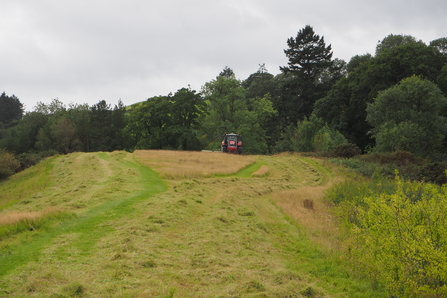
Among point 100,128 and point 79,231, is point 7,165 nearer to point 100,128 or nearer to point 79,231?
point 79,231

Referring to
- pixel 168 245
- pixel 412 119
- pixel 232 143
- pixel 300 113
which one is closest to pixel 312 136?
pixel 232 143

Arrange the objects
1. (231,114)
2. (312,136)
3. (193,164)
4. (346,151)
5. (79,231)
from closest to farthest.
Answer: (79,231)
(193,164)
(346,151)
(312,136)
(231,114)

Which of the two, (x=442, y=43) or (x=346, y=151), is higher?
(x=442, y=43)

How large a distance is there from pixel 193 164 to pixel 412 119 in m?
25.9

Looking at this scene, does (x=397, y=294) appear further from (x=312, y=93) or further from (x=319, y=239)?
(x=312, y=93)

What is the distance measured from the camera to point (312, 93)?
230 feet

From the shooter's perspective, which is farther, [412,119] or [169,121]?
[169,121]

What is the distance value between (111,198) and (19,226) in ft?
19.5

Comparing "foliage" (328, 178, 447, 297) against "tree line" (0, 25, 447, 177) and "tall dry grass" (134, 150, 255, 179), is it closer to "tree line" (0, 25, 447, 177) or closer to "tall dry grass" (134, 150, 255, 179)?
"tall dry grass" (134, 150, 255, 179)

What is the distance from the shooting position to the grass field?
768cm

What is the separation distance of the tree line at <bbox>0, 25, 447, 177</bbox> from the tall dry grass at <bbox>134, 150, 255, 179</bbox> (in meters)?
15.2

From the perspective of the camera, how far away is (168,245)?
10.8m

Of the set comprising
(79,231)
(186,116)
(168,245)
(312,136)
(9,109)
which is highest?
(9,109)

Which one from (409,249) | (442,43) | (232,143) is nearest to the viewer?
(409,249)
